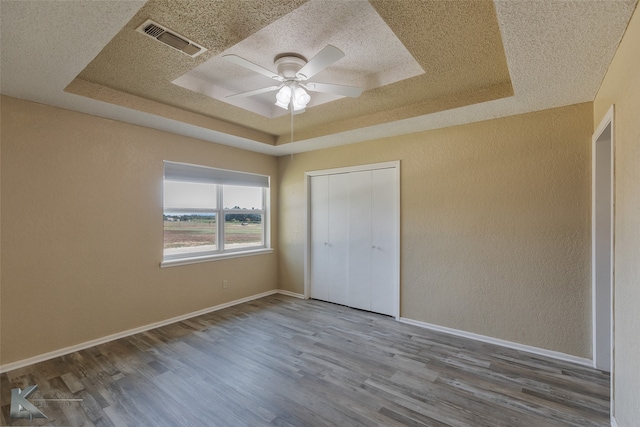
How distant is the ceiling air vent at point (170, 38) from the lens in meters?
1.77

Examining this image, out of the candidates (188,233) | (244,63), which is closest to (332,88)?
(244,63)

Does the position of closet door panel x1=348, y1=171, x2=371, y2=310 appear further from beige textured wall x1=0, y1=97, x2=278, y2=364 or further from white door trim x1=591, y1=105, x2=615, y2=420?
white door trim x1=591, y1=105, x2=615, y2=420

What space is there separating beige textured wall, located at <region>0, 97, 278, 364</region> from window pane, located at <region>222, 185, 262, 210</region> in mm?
673

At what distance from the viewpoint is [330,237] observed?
14.6ft

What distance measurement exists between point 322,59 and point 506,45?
1.12m

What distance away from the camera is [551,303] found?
2752 mm

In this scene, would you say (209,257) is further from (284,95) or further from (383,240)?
(284,95)

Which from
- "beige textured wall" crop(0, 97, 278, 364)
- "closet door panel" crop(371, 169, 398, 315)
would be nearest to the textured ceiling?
"beige textured wall" crop(0, 97, 278, 364)

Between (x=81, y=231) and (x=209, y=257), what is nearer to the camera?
(x=81, y=231)

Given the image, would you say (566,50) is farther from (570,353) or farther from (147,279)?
(147,279)

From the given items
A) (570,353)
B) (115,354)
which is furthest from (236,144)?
(570,353)

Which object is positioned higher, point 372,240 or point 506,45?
point 506,45

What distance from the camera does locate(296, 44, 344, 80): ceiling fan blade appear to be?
1.75 m

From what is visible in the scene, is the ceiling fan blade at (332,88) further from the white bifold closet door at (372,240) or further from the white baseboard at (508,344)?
the white baseboard at (508,344)
